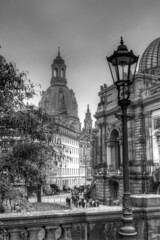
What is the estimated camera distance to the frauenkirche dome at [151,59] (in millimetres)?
58094

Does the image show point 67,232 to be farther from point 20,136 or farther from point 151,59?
point 151,59

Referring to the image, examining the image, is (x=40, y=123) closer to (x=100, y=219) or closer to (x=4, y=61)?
(x=4, y=61)

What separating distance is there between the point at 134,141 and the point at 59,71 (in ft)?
415

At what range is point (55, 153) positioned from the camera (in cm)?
888

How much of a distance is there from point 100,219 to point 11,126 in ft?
12.3

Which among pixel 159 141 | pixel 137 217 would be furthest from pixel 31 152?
pixel 159 141

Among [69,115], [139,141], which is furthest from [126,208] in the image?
[69,115]

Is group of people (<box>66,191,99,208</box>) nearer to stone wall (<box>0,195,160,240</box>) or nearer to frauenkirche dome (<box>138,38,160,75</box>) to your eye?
frauenkirche dome (<box>138,38,160,75</box>)

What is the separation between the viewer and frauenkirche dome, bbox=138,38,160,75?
191 feet

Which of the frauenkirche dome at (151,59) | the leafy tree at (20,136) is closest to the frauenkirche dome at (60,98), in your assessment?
the frauenkirche dome at (151,59)

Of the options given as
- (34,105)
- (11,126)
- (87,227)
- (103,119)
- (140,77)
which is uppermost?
(140,77)

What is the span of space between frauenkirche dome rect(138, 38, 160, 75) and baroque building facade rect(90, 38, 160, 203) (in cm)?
1508

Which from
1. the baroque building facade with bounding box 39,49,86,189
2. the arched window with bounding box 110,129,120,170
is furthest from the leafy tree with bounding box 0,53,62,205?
the baroque building facade with bounding box 39,49,86,189

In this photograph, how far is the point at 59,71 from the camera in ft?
526
